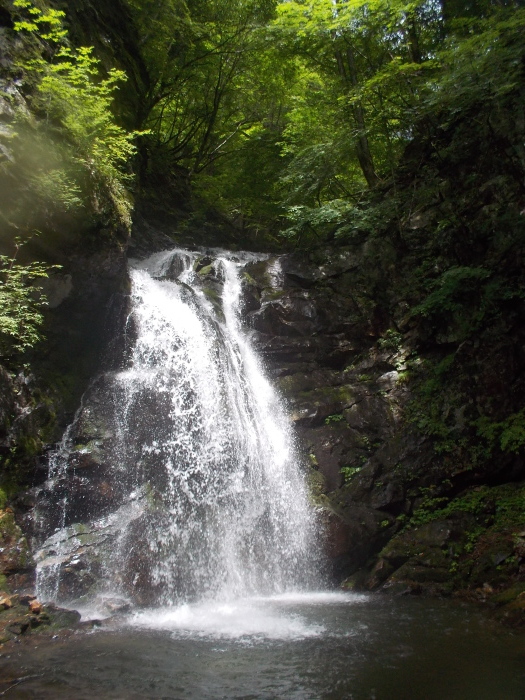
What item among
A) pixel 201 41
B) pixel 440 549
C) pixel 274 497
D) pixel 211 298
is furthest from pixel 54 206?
pixel 201 41

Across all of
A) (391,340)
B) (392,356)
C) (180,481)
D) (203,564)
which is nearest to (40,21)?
(180,481)

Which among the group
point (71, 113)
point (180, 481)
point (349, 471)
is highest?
point (71, 113)

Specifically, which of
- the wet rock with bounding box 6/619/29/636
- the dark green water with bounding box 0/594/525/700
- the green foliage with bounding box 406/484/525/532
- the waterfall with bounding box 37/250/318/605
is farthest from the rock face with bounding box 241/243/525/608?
the wet rock with bounding box 6/619/29/636

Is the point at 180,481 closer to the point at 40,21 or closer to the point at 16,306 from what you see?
the point at 16,306

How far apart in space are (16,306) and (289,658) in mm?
6220

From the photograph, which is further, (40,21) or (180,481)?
(40,21)

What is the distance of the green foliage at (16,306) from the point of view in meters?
7.05

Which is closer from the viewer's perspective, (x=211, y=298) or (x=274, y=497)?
(x=274, y=497)

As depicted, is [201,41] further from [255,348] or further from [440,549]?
[440,549]

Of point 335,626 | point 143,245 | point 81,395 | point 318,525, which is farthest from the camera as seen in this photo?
point 143,245

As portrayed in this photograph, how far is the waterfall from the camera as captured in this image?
6.80 metres

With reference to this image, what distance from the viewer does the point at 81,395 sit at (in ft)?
28.9

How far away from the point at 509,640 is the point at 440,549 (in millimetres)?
2482

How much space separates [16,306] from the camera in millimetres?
7199
